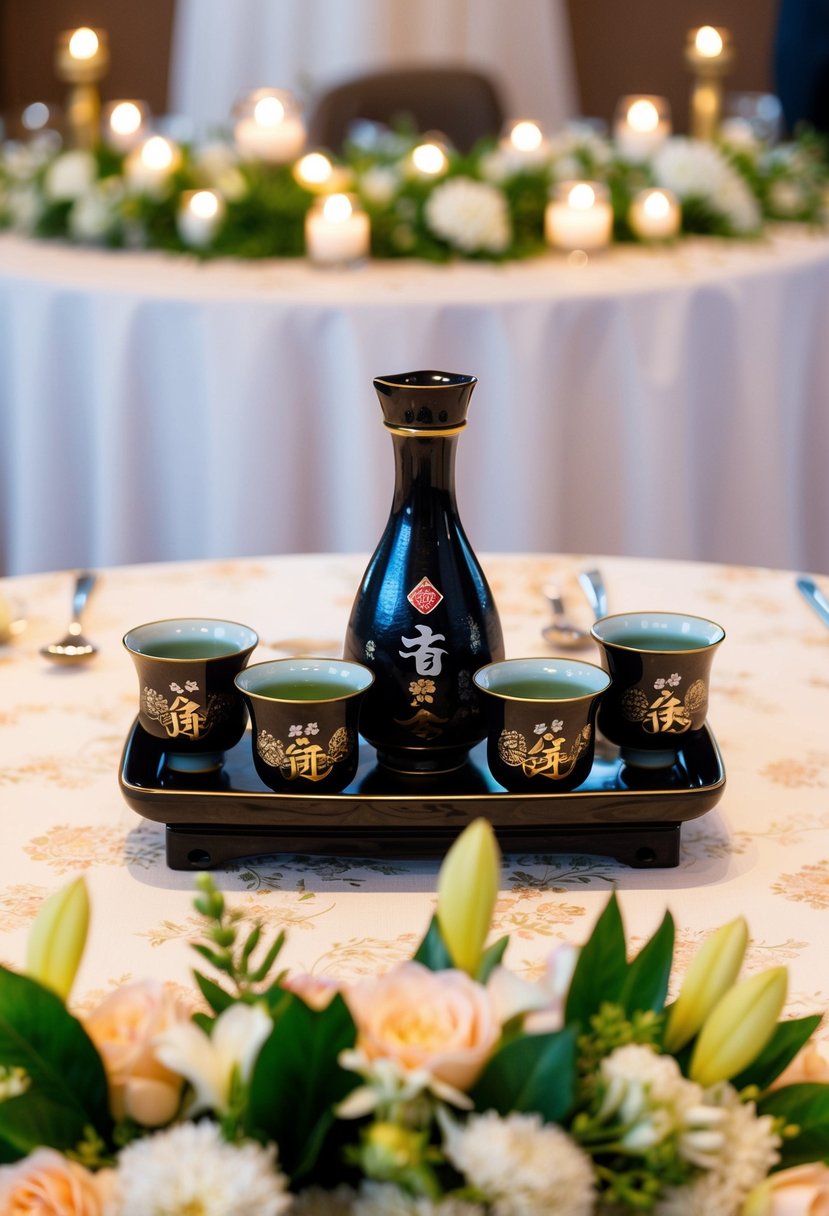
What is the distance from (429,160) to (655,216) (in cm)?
38

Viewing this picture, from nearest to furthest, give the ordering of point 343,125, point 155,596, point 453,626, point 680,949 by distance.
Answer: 1. point 680,949
2. point 453,626
3. point 155,596
4. point 343,125

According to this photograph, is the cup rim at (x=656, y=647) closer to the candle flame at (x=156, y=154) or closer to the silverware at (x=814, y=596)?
the silverware at (x=814, y=596)

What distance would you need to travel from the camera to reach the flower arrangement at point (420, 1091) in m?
0.39

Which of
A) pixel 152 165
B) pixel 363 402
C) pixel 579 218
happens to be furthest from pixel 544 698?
pixel 152 165

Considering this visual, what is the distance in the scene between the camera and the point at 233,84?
4461 millimetres

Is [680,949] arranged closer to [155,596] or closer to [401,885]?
[401,885]

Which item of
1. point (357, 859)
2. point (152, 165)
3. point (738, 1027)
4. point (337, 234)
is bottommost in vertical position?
point (357, 859)

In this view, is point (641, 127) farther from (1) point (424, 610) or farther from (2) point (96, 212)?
(1) point (424, 610)

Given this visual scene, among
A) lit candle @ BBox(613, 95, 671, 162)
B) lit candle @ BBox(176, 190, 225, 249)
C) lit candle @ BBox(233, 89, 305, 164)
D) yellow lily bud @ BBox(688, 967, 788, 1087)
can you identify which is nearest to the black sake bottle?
yellow lily bud @ BBox(688, 967, 788, 1087)

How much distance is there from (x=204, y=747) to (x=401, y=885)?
13cm

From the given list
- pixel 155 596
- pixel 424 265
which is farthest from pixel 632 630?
pixel 424 265

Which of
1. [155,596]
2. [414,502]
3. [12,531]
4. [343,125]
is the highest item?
[343,125]

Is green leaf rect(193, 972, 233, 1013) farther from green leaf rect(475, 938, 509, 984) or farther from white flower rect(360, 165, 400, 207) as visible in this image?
white flower rect(360, 165, 400, 207)

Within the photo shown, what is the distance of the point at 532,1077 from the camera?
0.41 meters
